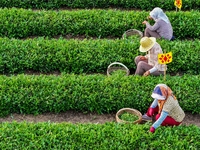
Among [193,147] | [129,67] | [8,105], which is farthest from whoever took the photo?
Answer: [129,67]

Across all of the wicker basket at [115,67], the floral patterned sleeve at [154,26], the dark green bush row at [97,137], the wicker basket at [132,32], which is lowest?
the dark green bush row at [97,137]

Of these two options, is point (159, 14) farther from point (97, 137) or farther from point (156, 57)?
point (97, 137)

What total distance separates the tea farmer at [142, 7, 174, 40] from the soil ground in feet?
7.25

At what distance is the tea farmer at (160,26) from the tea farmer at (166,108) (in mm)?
2554

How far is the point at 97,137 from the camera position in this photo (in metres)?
7.36

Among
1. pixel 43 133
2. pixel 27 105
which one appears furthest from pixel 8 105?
pixel 43 133

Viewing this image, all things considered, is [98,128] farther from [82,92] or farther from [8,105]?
[8,105]

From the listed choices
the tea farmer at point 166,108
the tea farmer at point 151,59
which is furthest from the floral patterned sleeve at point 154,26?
the tea farmer at point 166,108

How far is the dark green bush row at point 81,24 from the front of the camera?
33.8 feet

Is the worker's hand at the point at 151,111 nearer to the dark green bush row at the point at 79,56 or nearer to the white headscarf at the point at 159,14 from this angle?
the dark green bush row at the point at 79,56

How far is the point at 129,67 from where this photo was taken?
9.30 m

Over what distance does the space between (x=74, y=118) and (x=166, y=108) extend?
194 centimetres

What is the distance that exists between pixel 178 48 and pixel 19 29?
3846mm

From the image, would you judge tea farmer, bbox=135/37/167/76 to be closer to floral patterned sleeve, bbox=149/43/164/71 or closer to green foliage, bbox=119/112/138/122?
floral patterned sleeve, bbox=149/43/164/71
